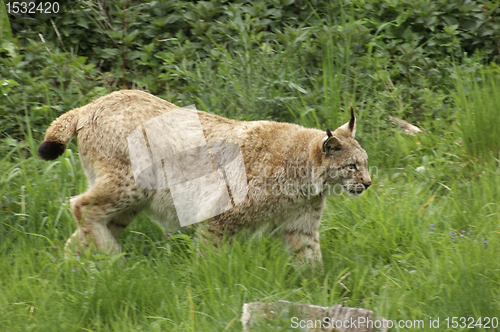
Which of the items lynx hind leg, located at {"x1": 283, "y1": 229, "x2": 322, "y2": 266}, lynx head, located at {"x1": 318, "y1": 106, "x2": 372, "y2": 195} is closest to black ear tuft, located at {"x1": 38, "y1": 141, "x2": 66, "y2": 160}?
lynx hind leg, located at {"x1": 283, "y1": 229, "x2": 322, "y2": 266}

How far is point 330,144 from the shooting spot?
4.30 metres

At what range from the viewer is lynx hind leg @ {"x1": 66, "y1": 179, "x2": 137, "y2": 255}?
4277mm

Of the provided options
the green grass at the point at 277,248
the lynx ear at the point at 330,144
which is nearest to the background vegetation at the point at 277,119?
the green grass at the point at 277,248

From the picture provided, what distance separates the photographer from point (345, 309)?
3270 millimetres

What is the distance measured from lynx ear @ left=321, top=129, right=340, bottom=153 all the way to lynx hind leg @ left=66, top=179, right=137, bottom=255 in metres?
1.59

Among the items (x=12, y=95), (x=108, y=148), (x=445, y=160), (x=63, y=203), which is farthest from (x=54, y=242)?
(x=445, y=160)

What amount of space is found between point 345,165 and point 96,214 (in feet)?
6.55

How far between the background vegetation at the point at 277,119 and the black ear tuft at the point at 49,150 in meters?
0.47

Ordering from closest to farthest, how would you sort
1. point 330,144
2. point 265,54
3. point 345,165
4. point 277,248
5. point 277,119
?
point 277,248 → point 330,144 → point 345,165 → point 277,119 → point 265,54

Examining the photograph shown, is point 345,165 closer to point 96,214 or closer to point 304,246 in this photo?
point 304,246

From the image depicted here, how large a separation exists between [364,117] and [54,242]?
330 centimetres

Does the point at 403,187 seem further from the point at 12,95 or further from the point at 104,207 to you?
the point at 12,95

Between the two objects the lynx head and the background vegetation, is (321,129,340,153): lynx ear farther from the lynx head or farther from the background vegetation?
the background vegetation

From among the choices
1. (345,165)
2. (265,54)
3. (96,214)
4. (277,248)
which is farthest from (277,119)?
(96,214)
